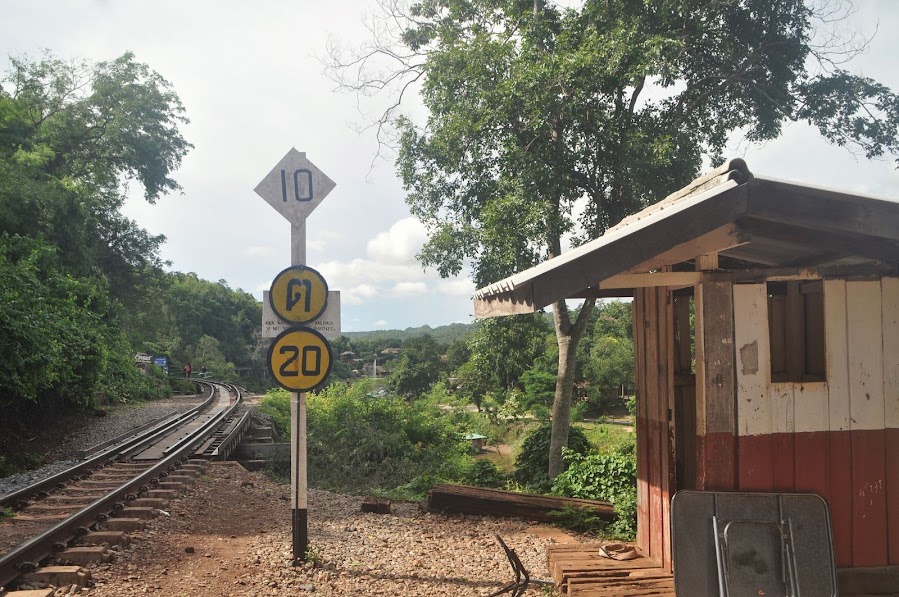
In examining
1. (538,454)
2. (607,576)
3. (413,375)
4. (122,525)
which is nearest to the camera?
(607,576)

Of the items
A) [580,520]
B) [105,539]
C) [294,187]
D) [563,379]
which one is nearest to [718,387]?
[580,520]

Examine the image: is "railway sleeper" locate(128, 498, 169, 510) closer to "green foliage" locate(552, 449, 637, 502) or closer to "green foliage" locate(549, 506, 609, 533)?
"green foliage" locate(549, 506, 609, 533)

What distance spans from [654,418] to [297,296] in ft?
11.4

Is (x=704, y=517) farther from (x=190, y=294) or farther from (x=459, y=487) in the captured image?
(x=190, y=294)

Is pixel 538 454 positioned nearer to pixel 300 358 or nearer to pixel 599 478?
pixel 599 478

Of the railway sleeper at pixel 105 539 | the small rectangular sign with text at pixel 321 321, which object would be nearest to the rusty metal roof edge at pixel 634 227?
the small rectangular sign with text at pixel 321 321

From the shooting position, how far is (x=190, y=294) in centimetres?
7481

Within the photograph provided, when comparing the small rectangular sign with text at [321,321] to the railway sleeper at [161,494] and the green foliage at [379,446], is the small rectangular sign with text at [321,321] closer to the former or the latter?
the railway sleeper at [161,494]

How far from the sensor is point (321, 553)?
20.2 feet

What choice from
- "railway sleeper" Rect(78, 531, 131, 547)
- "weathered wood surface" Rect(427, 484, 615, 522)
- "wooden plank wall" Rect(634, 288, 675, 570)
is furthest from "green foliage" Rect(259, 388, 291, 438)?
"wooden plank wall" Rect(634, 288, 675, 570)

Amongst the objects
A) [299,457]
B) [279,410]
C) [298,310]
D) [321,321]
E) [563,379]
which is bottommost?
[279,410]

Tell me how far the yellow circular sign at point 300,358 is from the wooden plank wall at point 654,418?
293 centimetres

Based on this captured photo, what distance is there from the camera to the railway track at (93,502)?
550cm

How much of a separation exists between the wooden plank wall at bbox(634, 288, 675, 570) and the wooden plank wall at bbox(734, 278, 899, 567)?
964mm
